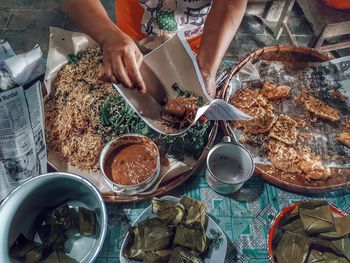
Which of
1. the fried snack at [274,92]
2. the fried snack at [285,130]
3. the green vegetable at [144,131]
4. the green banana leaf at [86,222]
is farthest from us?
the fried snack at [274,92]

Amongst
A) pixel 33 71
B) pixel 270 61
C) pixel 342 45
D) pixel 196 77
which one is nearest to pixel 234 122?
pixel 196 77

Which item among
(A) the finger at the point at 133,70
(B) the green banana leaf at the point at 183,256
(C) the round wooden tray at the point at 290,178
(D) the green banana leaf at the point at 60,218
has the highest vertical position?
(A) the finger at the point at 133,70

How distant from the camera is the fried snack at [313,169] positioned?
1.39 metres

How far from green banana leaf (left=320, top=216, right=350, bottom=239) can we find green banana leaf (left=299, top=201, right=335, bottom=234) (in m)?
0.01

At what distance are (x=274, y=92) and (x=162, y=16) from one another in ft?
2.16

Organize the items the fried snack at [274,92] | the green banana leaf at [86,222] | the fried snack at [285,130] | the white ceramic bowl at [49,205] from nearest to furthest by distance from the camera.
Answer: the white ceramic bowl at [49,205], the green banana leaf at [86,222], the fried snack at [285,130], the fried snack at [274,92]

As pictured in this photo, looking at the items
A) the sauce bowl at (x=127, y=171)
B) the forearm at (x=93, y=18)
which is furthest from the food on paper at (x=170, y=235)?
the forearm at (x=93, y=18)

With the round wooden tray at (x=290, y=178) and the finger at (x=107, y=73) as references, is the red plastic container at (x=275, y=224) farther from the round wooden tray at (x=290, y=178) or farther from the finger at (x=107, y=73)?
the finger at (x=107, y=73)

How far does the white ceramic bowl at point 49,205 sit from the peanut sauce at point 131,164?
16 cm

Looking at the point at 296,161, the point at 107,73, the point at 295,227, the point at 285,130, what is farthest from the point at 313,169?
the point at 107,73

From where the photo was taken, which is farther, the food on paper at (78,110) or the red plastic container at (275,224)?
the food on paper at (78,110)

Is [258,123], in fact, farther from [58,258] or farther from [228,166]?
[58,258]

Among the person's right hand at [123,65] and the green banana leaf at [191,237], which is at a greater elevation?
the person's right hand at [123,65]

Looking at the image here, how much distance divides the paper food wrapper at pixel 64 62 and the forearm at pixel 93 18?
0.54 ft
